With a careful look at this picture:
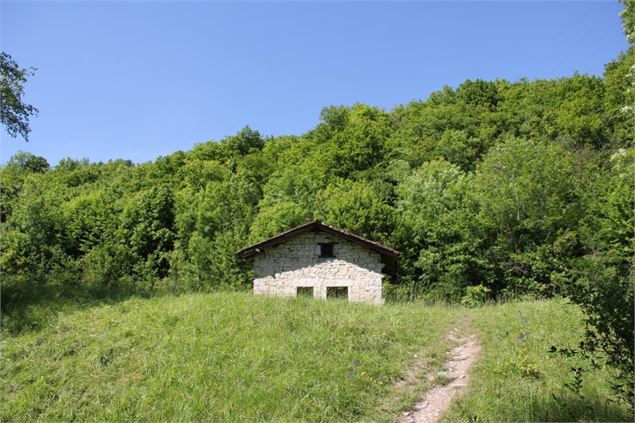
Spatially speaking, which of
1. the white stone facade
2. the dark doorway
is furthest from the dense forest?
the dark doorway

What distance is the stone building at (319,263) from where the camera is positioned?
18344 millimetres

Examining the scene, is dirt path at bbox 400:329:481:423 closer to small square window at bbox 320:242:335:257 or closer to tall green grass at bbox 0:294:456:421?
tall green grass at bbox 0:294:456:421

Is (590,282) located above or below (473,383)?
above

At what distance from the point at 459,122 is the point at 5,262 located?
144ft

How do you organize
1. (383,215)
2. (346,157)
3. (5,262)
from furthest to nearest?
(346,157) < (5,262) < (383,215)

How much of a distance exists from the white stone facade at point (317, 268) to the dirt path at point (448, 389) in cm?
822

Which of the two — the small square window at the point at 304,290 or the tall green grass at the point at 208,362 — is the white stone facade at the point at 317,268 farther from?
the tall green grass at the point at 208,362

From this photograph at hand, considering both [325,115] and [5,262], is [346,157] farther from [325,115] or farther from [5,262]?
[5,262]

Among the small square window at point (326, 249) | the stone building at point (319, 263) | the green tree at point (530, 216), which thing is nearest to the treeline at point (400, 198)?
the green tree at point (530, 216)

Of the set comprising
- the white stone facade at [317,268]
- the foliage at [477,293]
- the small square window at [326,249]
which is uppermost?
the small square window at [326,249]

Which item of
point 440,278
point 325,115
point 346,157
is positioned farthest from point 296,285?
point 325,115

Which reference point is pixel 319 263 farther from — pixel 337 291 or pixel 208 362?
pixel 208 362

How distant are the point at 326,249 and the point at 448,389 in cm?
1174

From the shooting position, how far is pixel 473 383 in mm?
7562
